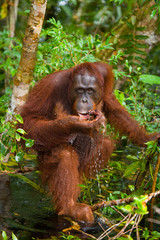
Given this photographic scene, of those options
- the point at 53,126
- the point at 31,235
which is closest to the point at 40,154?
the point at 53,126

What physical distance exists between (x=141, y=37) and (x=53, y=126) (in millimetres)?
2990

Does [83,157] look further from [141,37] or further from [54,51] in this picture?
[141,37]

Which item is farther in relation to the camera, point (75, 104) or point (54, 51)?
point (54, 51)

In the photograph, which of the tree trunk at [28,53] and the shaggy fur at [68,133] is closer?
the shaggy fur at [68,133]

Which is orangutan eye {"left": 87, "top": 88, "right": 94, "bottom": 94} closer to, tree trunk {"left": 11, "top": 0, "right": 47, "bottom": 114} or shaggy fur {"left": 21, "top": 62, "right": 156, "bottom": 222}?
shaggy fur {"left": 21, "top": 62, "right": 156, "bottom": 222}

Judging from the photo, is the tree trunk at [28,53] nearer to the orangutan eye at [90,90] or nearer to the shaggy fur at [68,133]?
the shaggy fur at [68,133]

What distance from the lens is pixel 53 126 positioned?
364 cm

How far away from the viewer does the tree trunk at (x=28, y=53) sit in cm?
406

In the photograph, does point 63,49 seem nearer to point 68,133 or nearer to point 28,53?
point 28,53

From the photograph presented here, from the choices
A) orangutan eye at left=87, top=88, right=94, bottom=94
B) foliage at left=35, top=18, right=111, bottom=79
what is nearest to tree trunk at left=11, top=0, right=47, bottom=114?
foliage at left=35, top=18, right=111, bottom=79

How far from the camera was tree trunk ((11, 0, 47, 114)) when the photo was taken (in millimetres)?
4062

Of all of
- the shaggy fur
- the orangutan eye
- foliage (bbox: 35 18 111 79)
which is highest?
foliage (bbox: 35 18 111 79)

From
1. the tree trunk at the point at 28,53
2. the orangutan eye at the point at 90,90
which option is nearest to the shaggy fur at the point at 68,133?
the orangutan eye at the point at 90,90

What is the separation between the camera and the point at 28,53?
4.17 meters
